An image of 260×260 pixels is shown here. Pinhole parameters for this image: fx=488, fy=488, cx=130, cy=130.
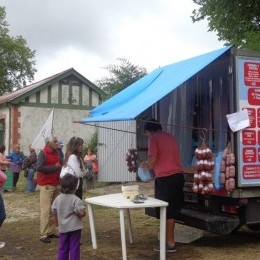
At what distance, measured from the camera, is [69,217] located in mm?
5621

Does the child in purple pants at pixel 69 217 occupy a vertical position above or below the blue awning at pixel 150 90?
below

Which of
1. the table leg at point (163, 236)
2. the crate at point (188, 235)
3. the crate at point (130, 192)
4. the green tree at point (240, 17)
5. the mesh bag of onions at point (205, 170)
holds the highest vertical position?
the green tree at point (240, 17)

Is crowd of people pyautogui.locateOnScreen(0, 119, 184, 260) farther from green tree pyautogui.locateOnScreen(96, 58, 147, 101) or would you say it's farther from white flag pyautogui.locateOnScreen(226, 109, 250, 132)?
green tree pyautogui.locateOnScreen(96, 58, 147, 101)

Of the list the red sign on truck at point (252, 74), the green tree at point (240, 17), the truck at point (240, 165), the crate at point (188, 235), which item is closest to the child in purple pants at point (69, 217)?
the truck at point (240, 165)

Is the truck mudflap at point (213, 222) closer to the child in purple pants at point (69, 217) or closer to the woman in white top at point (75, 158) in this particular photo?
the woman in white top at point (75, 158)

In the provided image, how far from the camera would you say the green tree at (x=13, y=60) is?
146ft

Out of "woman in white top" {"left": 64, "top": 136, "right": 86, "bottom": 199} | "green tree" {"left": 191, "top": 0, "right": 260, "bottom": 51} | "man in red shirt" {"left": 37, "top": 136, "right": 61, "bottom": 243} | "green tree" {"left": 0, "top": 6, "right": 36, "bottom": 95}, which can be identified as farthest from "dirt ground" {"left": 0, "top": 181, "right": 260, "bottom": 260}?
"green tree" {"left": 0, "top": 6, "right": 36, "bottom": 95}

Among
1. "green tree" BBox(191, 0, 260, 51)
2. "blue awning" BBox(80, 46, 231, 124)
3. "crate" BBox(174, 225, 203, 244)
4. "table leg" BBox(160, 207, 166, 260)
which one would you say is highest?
"green tree" BBox(191, 0, 260, 51)

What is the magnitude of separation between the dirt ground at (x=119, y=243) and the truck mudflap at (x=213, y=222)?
0.36 metres

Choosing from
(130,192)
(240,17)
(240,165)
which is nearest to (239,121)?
(240,165)

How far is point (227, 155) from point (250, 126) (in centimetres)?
50

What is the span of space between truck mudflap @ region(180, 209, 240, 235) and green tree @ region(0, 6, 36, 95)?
40.0m

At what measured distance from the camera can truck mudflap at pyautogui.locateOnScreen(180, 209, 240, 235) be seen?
634cm

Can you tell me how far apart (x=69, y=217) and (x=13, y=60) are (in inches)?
1638
